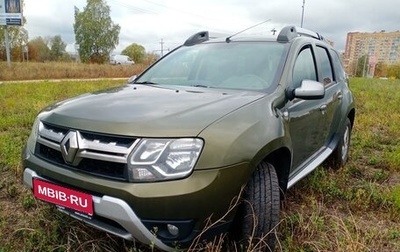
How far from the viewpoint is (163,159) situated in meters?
1.66

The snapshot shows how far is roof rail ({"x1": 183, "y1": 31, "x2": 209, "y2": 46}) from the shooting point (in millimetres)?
3476

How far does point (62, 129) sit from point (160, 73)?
137 centimetres

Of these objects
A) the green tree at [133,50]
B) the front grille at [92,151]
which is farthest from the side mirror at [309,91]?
the green tree at [133,50]

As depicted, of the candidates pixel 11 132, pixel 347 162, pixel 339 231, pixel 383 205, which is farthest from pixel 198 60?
pixel 11 132

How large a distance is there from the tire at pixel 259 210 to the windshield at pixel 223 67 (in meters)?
0.73

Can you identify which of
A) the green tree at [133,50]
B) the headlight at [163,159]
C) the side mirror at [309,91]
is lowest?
the headlight at [163,159]

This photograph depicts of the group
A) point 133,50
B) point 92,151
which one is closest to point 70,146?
point 92,151

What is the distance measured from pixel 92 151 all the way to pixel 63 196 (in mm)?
332

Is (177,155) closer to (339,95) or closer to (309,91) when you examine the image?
(309,91)

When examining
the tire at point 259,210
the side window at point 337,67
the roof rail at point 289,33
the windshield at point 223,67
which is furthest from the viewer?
the side window at point 337,67

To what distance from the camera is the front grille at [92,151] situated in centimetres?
168

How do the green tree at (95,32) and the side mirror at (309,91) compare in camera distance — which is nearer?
the side mirror at (309,91)

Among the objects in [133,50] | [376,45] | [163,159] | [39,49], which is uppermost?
[376,45]

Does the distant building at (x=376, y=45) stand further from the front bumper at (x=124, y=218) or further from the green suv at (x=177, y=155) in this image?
the front bumper at (x=124, y=218)
